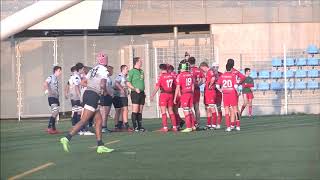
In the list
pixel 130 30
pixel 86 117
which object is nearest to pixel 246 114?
pixel 130 30

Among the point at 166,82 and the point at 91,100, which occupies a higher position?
the point at 166,82

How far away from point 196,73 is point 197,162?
22.9 ft

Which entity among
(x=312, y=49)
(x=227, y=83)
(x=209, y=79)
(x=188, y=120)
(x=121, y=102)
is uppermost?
(x=312, y=49)

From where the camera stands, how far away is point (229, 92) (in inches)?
608

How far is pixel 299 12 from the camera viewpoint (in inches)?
964

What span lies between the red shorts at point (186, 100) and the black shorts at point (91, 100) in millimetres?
4830

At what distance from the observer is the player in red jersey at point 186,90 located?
1544 cm

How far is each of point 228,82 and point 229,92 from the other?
0.86 feet

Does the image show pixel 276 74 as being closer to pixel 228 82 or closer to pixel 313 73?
pixel 313 73

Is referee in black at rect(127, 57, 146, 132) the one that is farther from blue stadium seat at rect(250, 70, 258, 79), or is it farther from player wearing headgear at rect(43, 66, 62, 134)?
blue stadium seat at rect(250, 70, 258, 79)

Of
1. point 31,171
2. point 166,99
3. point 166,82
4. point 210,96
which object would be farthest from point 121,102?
point 31,171

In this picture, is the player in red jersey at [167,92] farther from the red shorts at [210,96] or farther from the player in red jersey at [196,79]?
the red shorts at [210,96]

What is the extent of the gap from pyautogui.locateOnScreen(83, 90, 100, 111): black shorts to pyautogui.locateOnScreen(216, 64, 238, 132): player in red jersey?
5134 millimetres

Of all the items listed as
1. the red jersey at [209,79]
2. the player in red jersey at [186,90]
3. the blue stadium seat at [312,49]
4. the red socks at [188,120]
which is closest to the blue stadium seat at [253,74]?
the blue stadium seat at [312,49]
